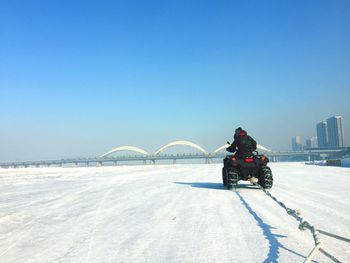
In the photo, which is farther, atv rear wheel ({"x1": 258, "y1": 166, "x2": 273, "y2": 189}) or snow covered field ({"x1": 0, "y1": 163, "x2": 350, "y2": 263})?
atv rear wheel ({"x1": 258, "y1": 166, "x2": 273, "y2": 189})

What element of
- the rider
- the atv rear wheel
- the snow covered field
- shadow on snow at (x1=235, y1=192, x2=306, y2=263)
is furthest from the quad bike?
shadow on snow at (x1=235, y1=192, x2=306, y2=263)

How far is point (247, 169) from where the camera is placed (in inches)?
398

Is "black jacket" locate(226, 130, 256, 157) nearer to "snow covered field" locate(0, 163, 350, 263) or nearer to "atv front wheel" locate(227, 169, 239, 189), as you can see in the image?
"atv front wheel" locate(227, 169, 239, 189)

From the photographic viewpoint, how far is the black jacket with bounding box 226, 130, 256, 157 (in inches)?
413

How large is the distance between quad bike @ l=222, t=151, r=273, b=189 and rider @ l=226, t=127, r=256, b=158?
0.27 m

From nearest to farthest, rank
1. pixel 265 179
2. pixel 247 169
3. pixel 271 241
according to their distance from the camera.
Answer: pixel 271 241, pixel 265 179, pixel 247 169

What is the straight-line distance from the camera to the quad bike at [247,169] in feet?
32.6

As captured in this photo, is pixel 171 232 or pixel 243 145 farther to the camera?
pixel 243 145

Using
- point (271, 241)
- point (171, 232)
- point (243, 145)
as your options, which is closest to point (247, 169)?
point (243, 145)

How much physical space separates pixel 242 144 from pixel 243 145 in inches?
1.8

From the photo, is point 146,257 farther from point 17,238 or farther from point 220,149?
point 220,149

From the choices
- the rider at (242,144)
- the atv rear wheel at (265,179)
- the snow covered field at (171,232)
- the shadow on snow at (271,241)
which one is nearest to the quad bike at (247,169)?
the atv rear wheel at (265,179)

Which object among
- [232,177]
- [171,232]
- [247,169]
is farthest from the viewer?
[247,169]

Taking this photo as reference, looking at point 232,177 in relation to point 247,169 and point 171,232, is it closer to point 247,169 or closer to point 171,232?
point 247,169
